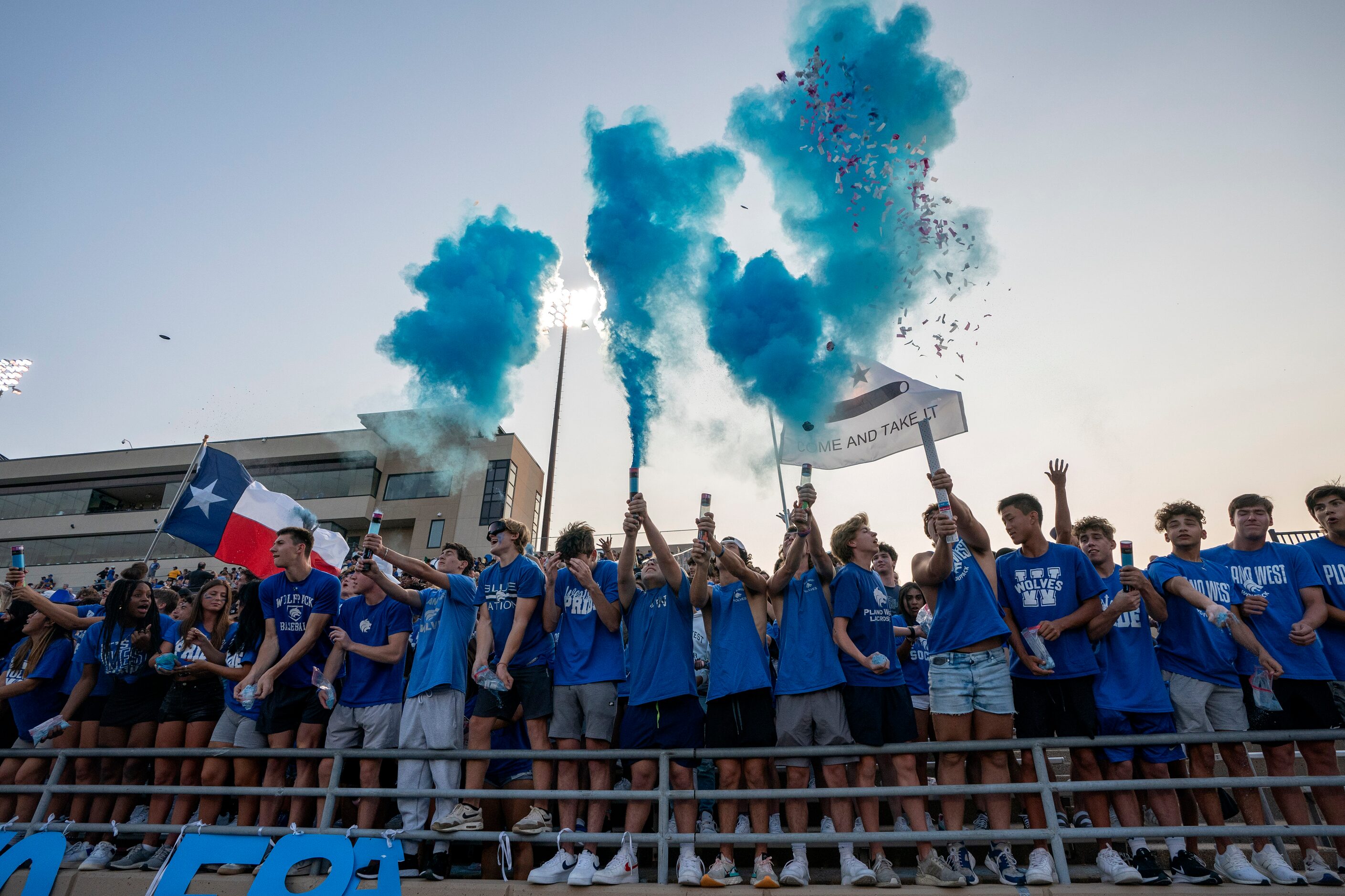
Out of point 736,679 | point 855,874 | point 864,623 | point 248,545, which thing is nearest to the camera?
point 855,874

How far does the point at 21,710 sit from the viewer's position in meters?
6.91

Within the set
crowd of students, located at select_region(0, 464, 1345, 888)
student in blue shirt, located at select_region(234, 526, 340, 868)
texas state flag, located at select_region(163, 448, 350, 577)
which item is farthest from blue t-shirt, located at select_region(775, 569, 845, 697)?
texas state flag, located at select_region(163, 448, 350, 577)

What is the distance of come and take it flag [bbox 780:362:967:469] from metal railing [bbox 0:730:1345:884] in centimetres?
420

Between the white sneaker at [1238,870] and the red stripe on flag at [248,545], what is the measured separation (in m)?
8.90

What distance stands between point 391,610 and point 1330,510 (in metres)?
6.79

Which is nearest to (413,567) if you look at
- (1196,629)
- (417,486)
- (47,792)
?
(47,792)

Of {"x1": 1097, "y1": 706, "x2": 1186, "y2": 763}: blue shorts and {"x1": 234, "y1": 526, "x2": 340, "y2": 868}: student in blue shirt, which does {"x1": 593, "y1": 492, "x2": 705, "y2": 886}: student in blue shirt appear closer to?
{"x1": 234, "y1": 526, "x2": 340, "y2": 868}: student in blue shirt

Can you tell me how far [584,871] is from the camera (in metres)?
4.64

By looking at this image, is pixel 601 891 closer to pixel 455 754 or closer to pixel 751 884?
pixel 751 884

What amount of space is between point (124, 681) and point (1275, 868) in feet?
27.2

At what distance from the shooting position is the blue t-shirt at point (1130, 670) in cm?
471

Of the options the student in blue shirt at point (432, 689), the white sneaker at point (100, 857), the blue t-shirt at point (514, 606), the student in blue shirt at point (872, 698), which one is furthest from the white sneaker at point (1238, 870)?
the white sneaker at point (100, 857)

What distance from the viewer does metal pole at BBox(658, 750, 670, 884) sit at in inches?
180

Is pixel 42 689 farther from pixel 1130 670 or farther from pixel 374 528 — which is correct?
pixel 1130 670
